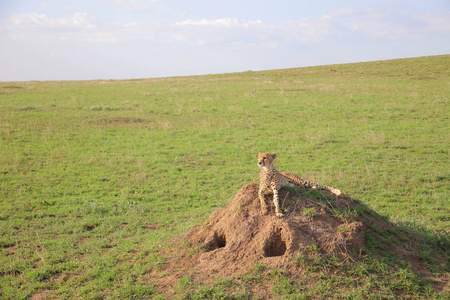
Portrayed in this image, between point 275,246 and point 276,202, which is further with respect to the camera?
point 276,202

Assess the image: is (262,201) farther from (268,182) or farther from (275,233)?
(275,233)

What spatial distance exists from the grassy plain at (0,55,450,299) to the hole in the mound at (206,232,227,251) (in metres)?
0.76

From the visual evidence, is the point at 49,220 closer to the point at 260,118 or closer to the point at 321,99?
the point at 260,118

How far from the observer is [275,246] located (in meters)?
4.68

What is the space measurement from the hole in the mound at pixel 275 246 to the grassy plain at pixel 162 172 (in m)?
0.57

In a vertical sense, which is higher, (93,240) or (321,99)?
(321,99)

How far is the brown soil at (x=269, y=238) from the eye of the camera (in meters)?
4.45

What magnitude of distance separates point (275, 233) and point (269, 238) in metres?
0.10

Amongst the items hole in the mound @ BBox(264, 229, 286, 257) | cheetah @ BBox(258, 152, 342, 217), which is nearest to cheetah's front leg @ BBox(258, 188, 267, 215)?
cheetah @ BBox(258, 152, 342, 217)

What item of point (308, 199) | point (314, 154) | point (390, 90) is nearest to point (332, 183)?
point (314, 154)

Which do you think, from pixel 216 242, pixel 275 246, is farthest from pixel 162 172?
pixel 275 246

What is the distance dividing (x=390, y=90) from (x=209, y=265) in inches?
929

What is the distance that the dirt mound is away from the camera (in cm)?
446

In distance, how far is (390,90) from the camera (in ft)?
79.8
